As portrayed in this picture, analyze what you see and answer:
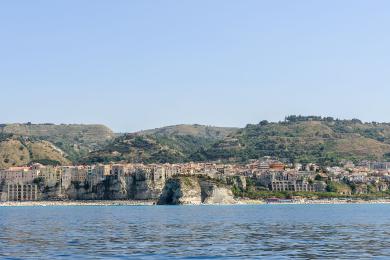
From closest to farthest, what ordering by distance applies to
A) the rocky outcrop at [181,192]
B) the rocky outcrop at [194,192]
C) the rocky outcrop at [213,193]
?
the rocky outcrop at [181,192]
the rocky outcrop at [194,192]
the rocky outcrop at [213,193]

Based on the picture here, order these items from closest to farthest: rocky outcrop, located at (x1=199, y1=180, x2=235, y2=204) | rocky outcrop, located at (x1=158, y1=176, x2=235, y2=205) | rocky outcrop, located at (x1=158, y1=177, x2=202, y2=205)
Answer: rocky outcrop, located at (x1=158, y1=177, x2=202, y2=205) < rocky outcrop, located at (x1=158, y1=176, x2=235, y2=205) < rocky outcrop, located at (x1=199, y1=180, x2=235, y2=204)

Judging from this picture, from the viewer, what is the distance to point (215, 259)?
41312 mm

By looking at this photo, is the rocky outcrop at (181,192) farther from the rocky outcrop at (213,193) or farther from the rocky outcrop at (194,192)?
the rocky outcrop at (213,193)

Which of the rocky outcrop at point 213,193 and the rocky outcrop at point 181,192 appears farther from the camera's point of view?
the rocky outcrop at point 213,193

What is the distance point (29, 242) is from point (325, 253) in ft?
68.5

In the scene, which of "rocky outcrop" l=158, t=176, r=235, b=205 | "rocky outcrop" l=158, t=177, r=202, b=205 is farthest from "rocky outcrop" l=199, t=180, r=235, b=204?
"rocky outcrop" l=158, t=177, r=202, b=205

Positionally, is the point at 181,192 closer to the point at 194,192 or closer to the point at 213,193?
the point at 194,192

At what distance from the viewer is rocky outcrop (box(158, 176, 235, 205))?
190750 millimetres

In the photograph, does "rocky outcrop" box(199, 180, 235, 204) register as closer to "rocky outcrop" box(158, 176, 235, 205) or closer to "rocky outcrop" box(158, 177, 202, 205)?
"rocky outcrop" box(158, 176, 235, 205)

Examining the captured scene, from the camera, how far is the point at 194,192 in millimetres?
193125

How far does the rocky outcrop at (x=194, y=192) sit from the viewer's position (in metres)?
191

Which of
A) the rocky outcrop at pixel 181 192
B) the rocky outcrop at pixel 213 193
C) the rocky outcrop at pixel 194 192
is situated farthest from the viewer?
the rocky outcrop at pixel 213 193

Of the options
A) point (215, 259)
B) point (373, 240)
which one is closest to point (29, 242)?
point (215, 259)

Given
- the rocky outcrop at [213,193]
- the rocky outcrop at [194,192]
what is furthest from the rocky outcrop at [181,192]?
the rocky outcrop at [213,193]
